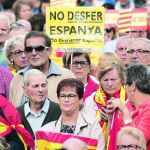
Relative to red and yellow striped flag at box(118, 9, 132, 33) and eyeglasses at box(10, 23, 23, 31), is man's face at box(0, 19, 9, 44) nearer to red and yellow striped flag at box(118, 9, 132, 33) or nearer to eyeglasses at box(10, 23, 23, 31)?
eyeglasses at box(10, 23, 23, 31)

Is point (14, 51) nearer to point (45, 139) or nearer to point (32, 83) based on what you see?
point (32, 83)

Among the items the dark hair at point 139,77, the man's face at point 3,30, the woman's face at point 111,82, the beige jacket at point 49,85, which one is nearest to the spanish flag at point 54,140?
the dark hair at point 139,77

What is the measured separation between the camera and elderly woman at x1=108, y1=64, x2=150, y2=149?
1082cm

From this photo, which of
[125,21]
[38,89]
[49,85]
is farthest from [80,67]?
[125,21]

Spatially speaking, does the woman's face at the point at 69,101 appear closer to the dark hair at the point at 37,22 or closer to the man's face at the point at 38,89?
the man's face at the point at 38,89

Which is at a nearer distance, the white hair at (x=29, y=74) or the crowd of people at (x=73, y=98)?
the crowd of people at (x=73, y=98)

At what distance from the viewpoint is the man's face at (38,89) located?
1220cm

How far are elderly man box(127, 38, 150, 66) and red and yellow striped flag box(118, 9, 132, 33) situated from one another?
402cm

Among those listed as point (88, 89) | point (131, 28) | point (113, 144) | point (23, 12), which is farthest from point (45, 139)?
point (23, 12)

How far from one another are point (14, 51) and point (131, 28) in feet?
12.2

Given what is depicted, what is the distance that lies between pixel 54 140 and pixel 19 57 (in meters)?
3.40

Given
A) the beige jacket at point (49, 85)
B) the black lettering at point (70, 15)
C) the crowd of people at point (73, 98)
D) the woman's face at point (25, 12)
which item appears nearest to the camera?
the crowd of people at point (73, 98)

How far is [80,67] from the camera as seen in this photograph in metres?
14.1

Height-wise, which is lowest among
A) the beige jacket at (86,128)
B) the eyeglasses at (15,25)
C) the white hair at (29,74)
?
the beige jacket at (86,128)
